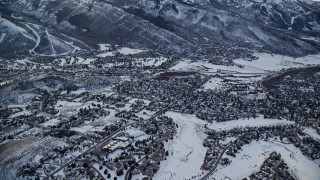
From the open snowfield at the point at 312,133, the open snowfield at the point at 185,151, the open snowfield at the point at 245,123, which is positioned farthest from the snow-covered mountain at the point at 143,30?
the open snowfield at the point at 312,133

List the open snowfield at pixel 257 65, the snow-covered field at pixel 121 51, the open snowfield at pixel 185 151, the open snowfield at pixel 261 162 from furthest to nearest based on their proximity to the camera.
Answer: the snow-covered field at pixel 121 51 < the open snowfield at pixel 257 65 < the open snowfield at pixel 261 162 < the open snowfield at pixel 185 151

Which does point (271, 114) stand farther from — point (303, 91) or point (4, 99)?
point (4, 99)

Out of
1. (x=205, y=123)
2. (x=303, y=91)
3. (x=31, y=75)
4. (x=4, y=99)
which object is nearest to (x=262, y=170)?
(x=205, y=123)

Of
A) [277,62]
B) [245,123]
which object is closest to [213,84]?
[245,123]

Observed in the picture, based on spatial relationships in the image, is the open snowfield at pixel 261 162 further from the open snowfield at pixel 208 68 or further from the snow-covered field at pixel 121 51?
the snow-covered field at pixel 121 51

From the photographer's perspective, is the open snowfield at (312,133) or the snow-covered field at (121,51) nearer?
the open snowfield at (312,133)

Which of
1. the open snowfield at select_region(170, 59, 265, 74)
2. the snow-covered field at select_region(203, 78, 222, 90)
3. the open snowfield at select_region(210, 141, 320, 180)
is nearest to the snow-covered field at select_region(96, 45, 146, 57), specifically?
the open snowfield at select_region(170, 59, 265, 74)
